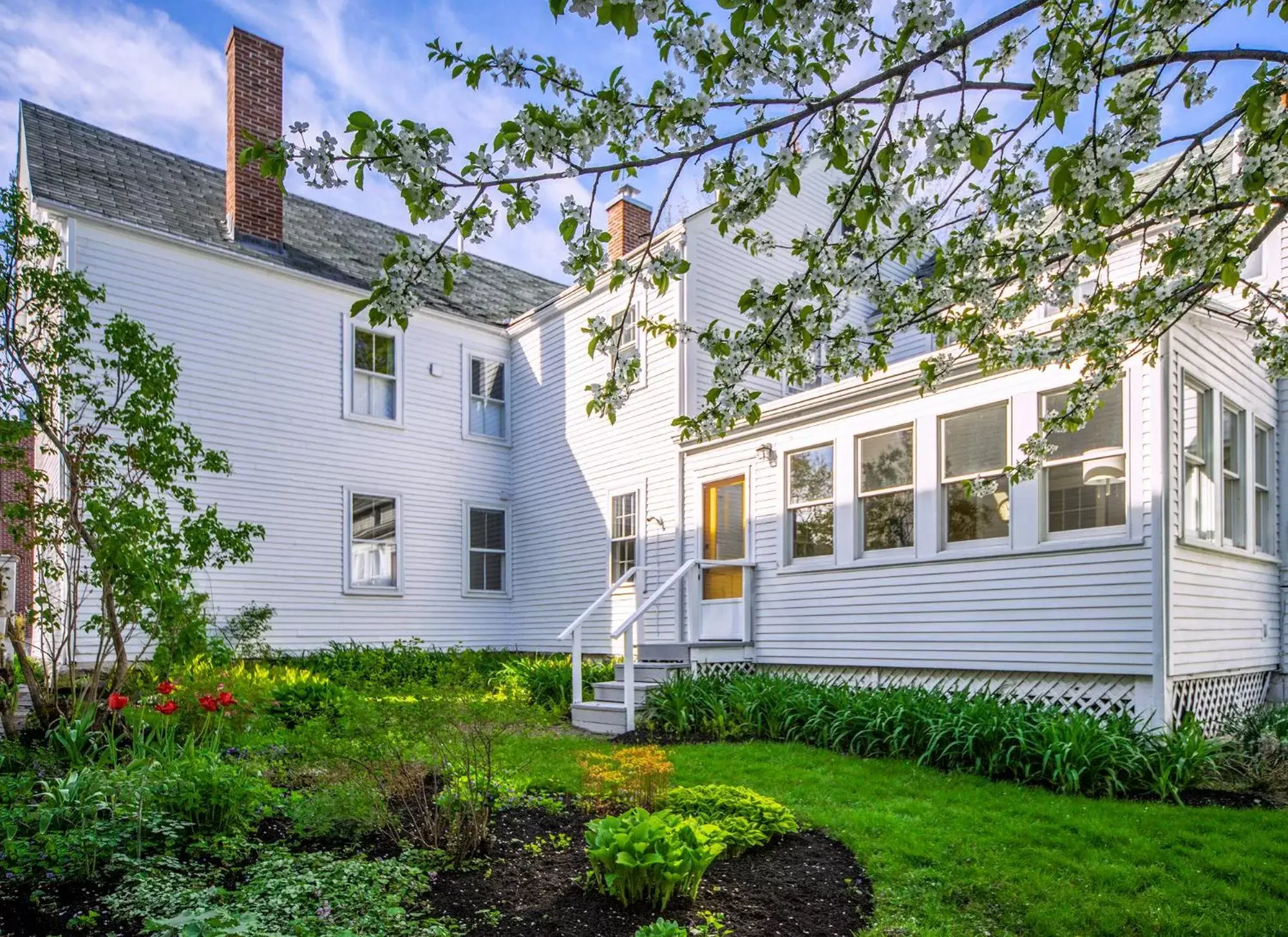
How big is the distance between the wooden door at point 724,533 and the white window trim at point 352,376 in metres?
5.65

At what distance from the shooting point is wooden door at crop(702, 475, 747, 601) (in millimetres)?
10898

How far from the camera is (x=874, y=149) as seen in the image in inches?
119

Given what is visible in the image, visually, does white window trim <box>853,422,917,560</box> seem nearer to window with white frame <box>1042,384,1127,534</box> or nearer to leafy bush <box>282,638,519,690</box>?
window with white frame <box>1042,384,1127,534</box>

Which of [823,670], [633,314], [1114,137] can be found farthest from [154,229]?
[1114,137]

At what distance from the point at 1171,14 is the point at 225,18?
13.6 m

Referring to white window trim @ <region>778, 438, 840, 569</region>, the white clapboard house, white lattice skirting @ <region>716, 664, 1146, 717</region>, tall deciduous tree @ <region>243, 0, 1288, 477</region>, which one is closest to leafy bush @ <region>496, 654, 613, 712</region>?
the white clapboard house

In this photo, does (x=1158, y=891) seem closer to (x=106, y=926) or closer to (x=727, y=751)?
(x=727, y=751)

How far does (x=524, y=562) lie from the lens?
1516cm

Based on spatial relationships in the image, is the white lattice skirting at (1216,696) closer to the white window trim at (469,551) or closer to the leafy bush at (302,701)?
the leafy bush at (302,701)

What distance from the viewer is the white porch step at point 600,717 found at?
30.3ft

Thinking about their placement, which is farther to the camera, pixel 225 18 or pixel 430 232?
pixel 225 18

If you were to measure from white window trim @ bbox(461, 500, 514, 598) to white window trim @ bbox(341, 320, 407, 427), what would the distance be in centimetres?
196

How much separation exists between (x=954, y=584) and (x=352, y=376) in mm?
9814

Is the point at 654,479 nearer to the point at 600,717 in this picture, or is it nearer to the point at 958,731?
the point at 600,717
